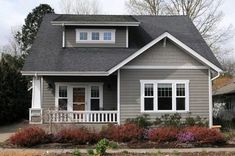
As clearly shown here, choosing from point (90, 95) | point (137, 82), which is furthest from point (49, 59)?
point (137, 82)

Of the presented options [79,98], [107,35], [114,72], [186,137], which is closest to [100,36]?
[107,35]

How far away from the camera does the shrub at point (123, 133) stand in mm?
21062

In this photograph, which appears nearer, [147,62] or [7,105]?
[147,62]

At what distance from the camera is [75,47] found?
28.6 meters

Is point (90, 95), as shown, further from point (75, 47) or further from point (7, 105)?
point (7, 105)

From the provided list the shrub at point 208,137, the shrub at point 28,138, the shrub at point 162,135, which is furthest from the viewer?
the shrub at point 162,135

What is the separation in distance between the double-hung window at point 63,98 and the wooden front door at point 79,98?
0.49 metres

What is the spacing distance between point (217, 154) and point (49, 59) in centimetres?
1365

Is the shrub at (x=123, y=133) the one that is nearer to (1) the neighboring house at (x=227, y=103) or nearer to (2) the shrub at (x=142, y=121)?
(2) the shrub at (x=142, y=121)

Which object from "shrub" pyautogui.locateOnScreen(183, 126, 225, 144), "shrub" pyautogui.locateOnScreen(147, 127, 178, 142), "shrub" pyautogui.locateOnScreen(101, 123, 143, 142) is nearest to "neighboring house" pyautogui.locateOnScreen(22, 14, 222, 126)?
"shrub" pyautogui.locateOnScreen(101, 123, 143, 142)

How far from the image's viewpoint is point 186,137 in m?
20.6

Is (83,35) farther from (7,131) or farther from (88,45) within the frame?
(7,131)

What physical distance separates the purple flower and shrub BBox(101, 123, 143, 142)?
6.18ft

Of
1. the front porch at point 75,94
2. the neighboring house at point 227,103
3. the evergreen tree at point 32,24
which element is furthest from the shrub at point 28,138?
the evergreen tree at point 32,24
